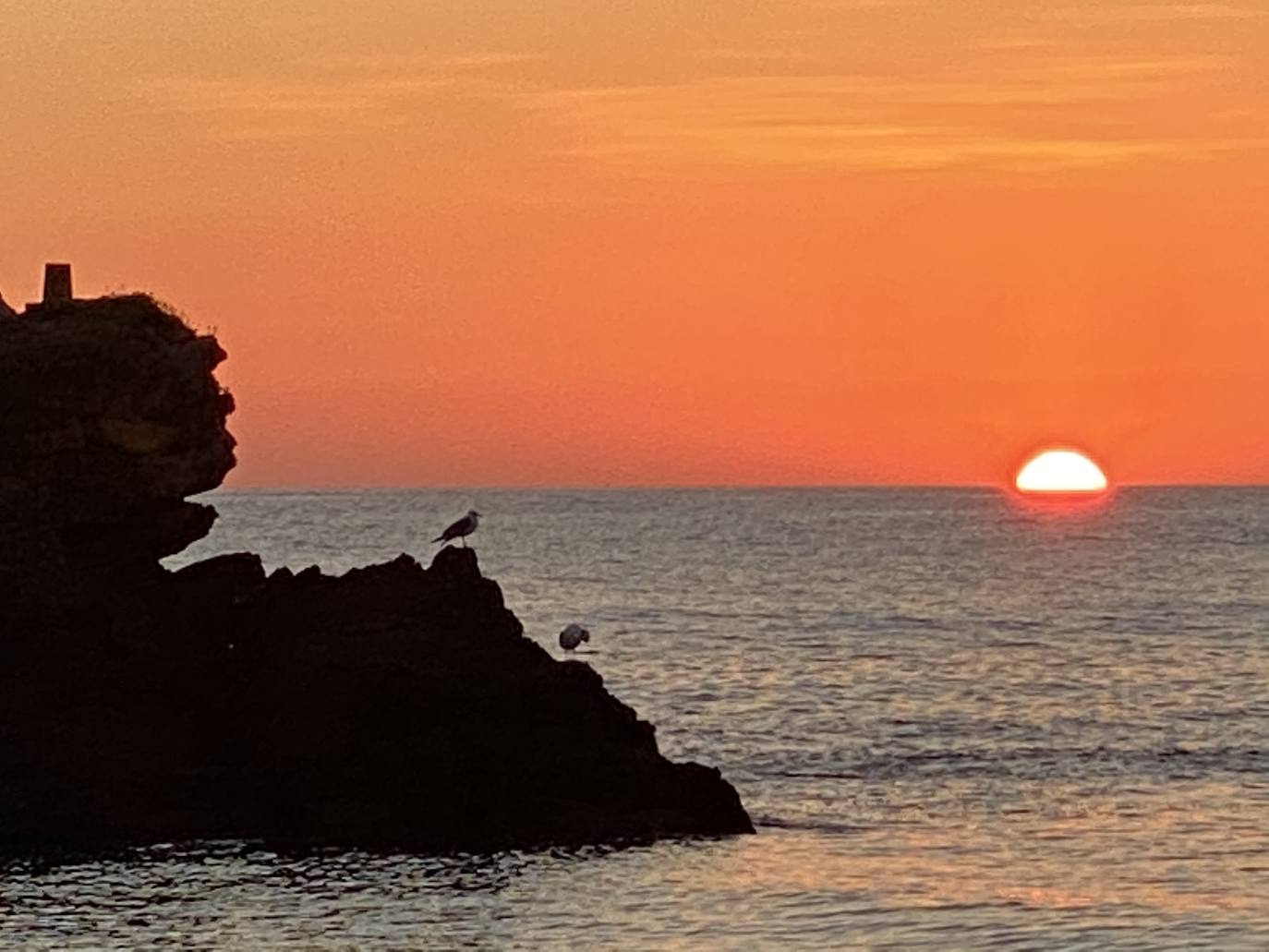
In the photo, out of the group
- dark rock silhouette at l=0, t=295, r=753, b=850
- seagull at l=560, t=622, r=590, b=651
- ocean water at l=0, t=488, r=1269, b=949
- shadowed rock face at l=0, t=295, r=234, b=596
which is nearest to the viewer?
ocean water at l=0, t=488, r=1269, b=949

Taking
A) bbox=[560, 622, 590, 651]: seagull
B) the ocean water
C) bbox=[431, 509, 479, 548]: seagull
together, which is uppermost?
bbox=[431, 509, 479, 548]: seagull

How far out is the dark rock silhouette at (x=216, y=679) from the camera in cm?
4372

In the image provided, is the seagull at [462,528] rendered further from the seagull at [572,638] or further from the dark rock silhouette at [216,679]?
the dark rock silhouette at [216,679]

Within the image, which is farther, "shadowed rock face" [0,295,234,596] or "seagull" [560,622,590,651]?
"seagull" [560,622,590,651]

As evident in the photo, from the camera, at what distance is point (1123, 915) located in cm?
3831

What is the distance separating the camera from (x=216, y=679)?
46.8m

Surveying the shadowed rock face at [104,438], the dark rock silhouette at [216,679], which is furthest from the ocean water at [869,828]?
the shadowed rock face at [104,438]

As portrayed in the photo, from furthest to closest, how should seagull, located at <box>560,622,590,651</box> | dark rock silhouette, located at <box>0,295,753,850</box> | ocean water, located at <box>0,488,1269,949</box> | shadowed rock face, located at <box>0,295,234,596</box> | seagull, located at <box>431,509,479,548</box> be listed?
1. seagull, located at <box>560,622,590,651</box>
2. seagull, located at <box>431,509,479,548</box>
3. shadowed rock face, located at <box>0,295,234,596</box>
4. dark rock silhouette, located at <box>0,295,753,850</box>
5. ocean water, located at <box>0,488,1269,949</box>

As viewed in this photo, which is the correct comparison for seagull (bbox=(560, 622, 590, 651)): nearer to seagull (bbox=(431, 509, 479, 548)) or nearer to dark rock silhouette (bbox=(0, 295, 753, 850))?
seagull (bbox=(431, 509, 479, 548))

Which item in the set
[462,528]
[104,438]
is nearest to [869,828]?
[462,528]

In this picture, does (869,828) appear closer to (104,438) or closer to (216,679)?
(216,679)

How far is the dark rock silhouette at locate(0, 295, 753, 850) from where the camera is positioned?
143 ft

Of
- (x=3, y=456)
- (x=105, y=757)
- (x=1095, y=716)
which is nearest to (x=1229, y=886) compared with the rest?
(x=105, y=757)

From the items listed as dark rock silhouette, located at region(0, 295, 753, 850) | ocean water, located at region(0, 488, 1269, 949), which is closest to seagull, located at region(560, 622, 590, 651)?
ocean water, located at region(0, 488, 1269, 949)
